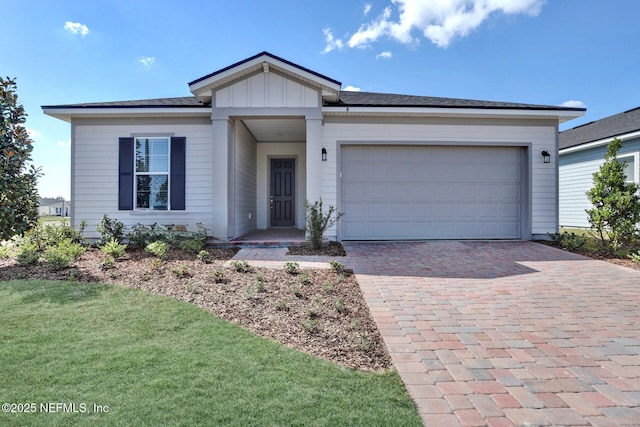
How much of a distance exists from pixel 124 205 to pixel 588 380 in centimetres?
909

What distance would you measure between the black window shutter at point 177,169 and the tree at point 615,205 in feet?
31.7

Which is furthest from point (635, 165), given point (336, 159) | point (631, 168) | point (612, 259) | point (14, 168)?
point (14, 168)

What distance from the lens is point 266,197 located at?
1138 centimetres

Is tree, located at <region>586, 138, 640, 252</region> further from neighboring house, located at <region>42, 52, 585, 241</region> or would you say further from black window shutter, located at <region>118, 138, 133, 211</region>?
black window shutter, located at <region>118, 138, 133, 211</region>

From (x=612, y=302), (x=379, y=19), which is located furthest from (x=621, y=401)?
(x=379, y=19)

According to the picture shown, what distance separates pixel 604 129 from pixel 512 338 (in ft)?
44.9

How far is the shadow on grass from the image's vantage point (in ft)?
12.5

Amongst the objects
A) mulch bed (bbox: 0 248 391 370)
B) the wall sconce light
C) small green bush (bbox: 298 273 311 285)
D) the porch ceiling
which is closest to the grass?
mulch bed (bbox: 0 248 391 370)

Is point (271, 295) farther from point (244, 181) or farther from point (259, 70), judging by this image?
point (244, 181)

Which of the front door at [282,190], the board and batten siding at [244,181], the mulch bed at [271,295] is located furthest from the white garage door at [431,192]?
the front door at [282,190]

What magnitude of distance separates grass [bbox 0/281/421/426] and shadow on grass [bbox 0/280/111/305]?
40 centimetres

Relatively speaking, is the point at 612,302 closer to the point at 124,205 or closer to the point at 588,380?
the point at 588,380

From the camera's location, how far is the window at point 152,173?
8141 millimetres

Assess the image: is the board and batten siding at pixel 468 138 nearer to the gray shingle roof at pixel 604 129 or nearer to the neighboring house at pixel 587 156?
the neighboring house at pixel 587 156
